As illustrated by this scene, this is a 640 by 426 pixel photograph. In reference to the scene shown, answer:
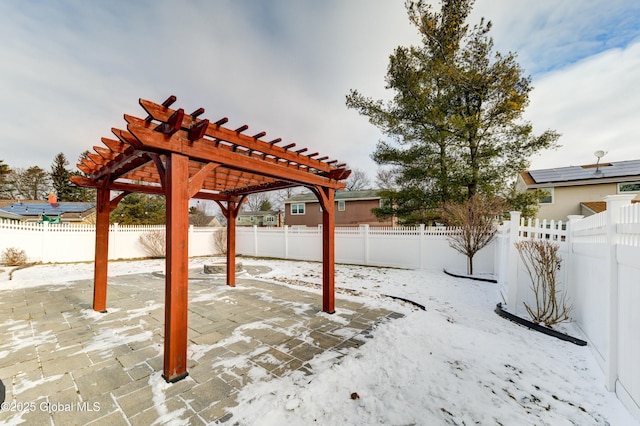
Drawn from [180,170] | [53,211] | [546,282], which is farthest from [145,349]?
[53,211]

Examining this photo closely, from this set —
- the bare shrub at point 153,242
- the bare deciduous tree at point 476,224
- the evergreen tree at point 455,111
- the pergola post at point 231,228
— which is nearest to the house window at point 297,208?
the bare shrub at point 153,242

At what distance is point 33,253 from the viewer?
31.2ft

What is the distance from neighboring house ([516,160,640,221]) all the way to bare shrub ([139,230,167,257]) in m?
20.4

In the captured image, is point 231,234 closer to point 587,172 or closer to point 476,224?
point 476,224

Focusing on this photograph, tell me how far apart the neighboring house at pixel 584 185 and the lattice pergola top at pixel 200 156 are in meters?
16.0

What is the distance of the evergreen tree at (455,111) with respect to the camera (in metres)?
9.19

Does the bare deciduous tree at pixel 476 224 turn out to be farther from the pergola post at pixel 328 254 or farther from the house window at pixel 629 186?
the house window at pixel 629 186

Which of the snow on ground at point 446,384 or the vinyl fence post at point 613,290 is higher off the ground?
the vinyl fence post at point 613,290

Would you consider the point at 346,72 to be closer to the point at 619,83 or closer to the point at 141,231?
the point at 619,83

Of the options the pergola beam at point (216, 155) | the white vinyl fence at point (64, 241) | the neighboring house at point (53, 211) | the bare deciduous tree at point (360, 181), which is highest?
the bare deciduous tree at point (360, 181)

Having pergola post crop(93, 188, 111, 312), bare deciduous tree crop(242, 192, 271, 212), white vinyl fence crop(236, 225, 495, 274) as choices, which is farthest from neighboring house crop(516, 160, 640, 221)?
bare deciduous tree crop(242, 192, 271, 212)

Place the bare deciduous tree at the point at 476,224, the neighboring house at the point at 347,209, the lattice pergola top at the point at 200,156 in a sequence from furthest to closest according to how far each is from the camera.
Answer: the neighboring house at the point at 347,209 < the bare deciduous tree at the point at 476,224 < the lattice pergola top at the point at 200,156

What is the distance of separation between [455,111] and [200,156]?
10.3 m

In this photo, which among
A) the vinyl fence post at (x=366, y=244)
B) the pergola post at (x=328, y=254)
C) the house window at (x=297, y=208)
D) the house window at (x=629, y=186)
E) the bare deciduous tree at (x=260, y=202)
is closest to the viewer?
the pergola post at (x=328, y=254)
